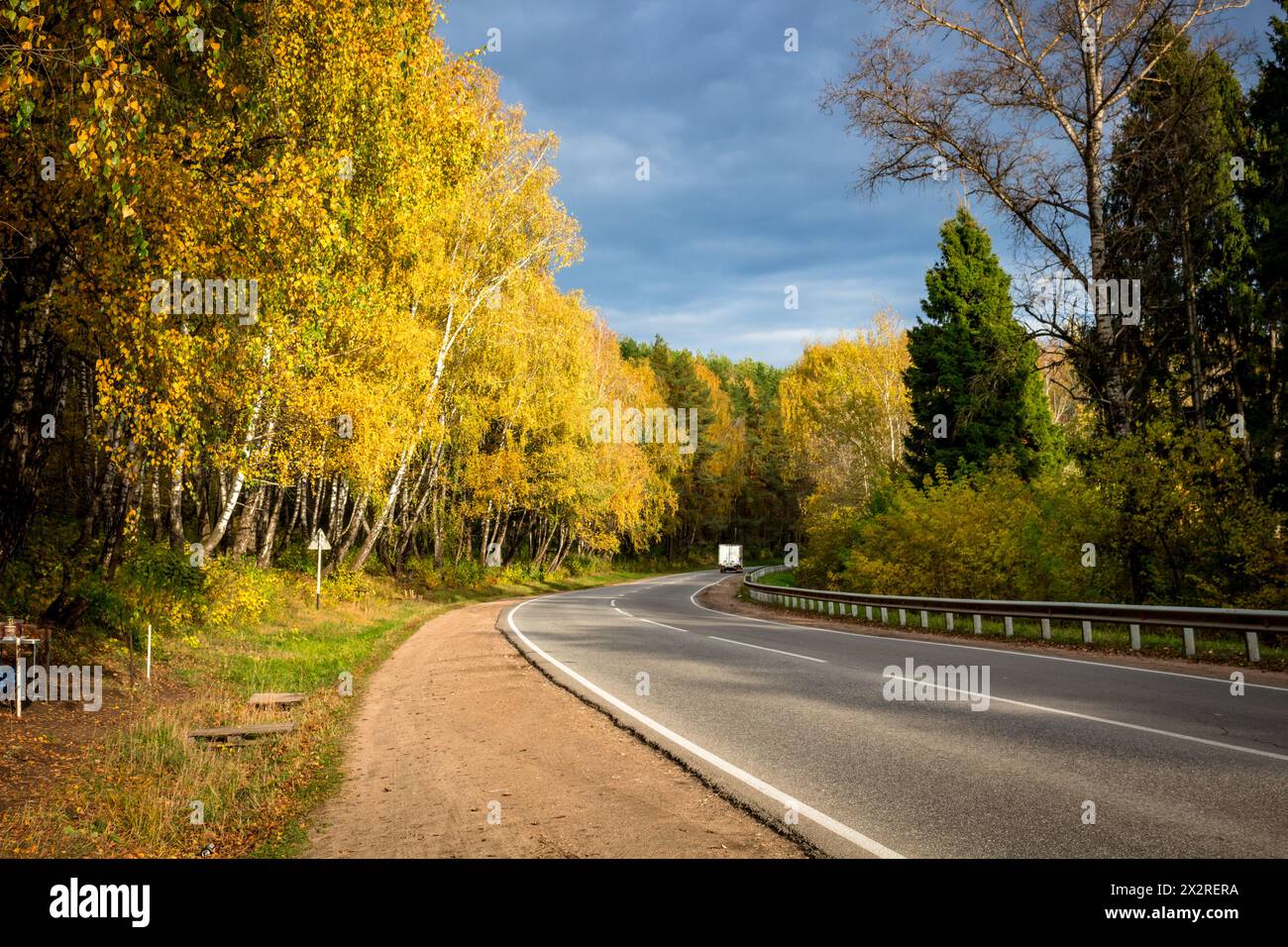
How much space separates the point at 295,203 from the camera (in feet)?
25.9

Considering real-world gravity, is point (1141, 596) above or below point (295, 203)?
below

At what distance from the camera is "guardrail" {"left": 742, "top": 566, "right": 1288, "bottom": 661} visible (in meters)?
11.9

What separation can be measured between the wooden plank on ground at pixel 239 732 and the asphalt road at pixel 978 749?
3.46m

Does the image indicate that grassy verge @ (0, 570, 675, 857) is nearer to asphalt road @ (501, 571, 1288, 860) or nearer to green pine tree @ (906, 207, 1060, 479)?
asphalt road @ (501, 571, 1288, 860)

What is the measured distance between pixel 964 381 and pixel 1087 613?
15428mm

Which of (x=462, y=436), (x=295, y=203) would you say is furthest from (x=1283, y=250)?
(x=462, y=436)

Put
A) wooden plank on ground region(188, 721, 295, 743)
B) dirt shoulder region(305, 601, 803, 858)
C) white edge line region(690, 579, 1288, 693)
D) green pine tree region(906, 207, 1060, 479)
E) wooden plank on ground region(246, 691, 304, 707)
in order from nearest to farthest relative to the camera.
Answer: dirt shoulder region(305, 601, 803, 858) < wooden plank on ground region(188, 721, 295, 743) < wooden plank on ground region(246, 691, 304, 707) < white edge line region(690, 579, 1288, 693) < green pine tree region(906, 207, 1060, 479)

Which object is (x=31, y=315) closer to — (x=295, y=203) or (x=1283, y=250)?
(x=295, y=203)

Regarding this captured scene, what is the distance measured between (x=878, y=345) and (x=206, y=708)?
35947 mm

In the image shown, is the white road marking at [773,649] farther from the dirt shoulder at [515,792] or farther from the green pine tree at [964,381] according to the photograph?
the green pine tree at [964,381]

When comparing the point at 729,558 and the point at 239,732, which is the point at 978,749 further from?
the point at 729,558

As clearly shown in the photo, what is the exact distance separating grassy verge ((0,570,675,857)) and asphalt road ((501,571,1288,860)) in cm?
307

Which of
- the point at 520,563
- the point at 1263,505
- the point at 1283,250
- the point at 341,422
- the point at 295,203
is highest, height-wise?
the point at 1283,250

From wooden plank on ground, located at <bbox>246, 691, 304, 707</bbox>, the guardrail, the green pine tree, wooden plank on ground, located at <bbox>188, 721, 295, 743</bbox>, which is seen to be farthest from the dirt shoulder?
the green pine tree
